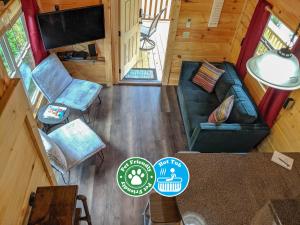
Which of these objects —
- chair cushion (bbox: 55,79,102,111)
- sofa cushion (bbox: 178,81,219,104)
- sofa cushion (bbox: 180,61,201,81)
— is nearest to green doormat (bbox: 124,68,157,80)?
sofa cushion (bbox: 180,61,201,81)

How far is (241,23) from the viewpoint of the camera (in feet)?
12.5

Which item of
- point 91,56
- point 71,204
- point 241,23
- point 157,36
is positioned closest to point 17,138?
point 71,204

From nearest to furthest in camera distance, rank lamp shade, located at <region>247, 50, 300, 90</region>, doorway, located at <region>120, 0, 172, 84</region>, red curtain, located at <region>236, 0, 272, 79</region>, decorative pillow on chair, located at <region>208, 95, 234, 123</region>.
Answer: lamp shade, located at <region>247, 50, 300, 90</region> → decorative pillow on chair, located at <region>208, 95, 234, 123</region> → red curtain, located at <region>236, 0, 272, 79</region> → doorway, located at <region>120, 0, 172, 84</region>

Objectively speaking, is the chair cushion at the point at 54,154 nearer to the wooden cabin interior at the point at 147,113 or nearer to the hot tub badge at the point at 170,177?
the wooden cabin interior at the point at 147,113

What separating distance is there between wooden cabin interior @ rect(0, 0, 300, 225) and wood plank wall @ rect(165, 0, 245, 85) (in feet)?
0.06

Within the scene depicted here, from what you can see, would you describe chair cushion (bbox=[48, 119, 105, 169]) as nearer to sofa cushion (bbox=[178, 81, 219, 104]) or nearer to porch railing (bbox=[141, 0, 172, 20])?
sofa cushion (bbox=[178, 81, 219, 104])

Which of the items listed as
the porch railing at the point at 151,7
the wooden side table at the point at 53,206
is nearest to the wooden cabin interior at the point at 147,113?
the wooden side table at the point at 53,206

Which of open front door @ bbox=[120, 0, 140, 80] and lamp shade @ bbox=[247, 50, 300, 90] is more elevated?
lamp shade @ bbox=[247, 50, 300, 90]

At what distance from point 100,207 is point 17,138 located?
1.90 metres

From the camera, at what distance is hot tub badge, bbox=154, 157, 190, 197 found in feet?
4.66

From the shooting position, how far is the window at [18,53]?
2.61 m

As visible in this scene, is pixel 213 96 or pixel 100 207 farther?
pixel 213 96

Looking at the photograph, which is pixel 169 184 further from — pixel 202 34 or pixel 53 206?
pixel 202 34

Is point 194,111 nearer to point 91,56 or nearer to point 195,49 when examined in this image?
point 195,49
